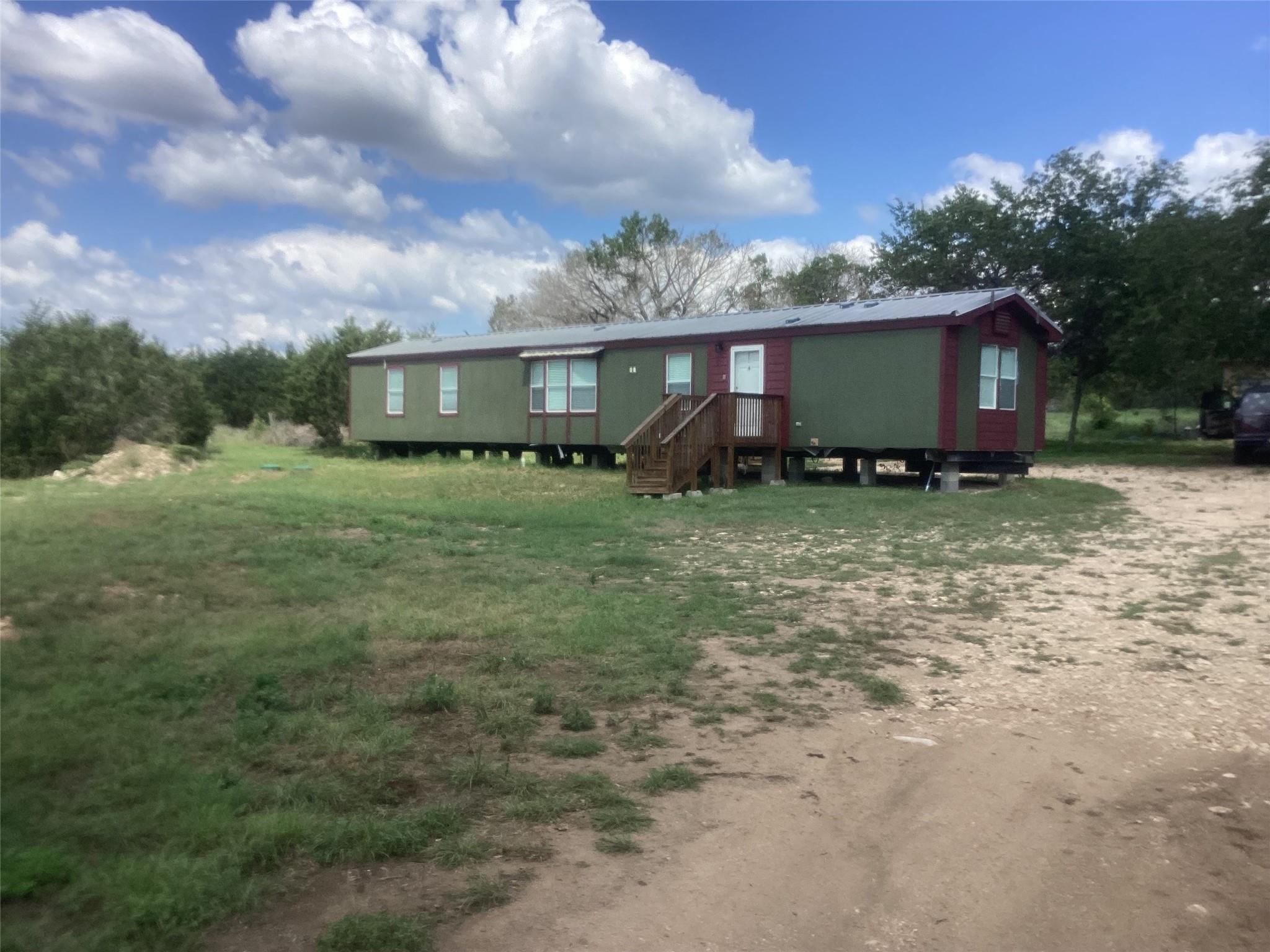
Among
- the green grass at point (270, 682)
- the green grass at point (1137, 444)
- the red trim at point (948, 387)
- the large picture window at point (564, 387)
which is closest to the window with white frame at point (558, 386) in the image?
the large picture window at point (564, 387)

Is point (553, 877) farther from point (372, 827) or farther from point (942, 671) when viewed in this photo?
point (942, 671)

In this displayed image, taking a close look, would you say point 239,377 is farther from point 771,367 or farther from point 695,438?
point 771,367

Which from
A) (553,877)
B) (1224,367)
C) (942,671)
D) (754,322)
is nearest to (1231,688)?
(942,671)

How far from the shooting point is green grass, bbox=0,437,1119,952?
3.21m

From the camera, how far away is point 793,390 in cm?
1798

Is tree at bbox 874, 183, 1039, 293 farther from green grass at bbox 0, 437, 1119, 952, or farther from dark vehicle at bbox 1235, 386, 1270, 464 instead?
Result: green grass at bbox 0, 437, 1119, 952

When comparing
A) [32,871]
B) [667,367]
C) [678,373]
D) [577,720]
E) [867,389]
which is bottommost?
[577,720]

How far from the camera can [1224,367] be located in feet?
77.8

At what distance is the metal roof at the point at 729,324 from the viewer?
16.9 m

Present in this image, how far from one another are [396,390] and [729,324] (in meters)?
9.89

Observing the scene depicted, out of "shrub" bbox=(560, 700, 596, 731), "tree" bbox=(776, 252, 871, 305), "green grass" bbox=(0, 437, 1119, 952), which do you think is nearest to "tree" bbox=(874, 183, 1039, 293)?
"tree" bbox=(776, 252, 871, 305)

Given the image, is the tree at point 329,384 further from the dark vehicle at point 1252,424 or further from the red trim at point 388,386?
the dark vehicle at point 1252,424

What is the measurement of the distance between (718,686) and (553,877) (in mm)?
2341

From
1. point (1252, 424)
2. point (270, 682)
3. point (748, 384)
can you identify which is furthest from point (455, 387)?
point (270, 682)
